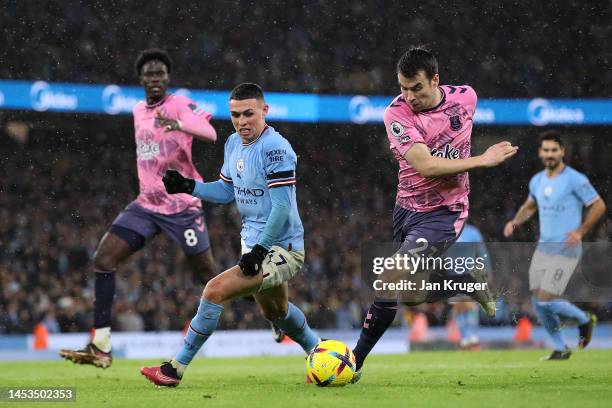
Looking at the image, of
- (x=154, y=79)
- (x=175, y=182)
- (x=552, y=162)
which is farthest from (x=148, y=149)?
(x=552, y=162)

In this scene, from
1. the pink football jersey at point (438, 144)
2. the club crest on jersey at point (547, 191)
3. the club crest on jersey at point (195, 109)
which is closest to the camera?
the pink football jersey at point (438, 144)

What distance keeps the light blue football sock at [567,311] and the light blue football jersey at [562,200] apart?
0.65 meters

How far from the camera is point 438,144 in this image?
7.14 metres

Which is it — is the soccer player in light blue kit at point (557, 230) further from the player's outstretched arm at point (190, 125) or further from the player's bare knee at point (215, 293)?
the player's bare knee at point (215, 293)

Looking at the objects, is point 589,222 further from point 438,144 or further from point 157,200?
point 157,200

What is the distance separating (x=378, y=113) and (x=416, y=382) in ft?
55.5

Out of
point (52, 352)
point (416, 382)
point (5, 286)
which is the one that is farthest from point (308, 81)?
point (416, 382)

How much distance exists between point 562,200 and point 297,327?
4.17 metres

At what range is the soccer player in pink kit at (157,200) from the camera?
8.69 meters

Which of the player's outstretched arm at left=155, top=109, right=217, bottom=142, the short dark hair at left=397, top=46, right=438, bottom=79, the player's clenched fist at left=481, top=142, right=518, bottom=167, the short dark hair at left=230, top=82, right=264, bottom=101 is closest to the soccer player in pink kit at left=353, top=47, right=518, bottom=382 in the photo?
the short dark hair at left=397, top=46, right=438, bottom=79

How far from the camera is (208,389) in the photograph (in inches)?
269

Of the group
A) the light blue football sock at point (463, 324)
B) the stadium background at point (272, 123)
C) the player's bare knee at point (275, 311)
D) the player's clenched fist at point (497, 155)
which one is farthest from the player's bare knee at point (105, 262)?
the stadium background at point (272, 123)

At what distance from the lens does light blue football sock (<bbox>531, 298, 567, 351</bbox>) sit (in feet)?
34.2

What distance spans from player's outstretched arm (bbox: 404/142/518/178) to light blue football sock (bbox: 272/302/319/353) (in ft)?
4.80
